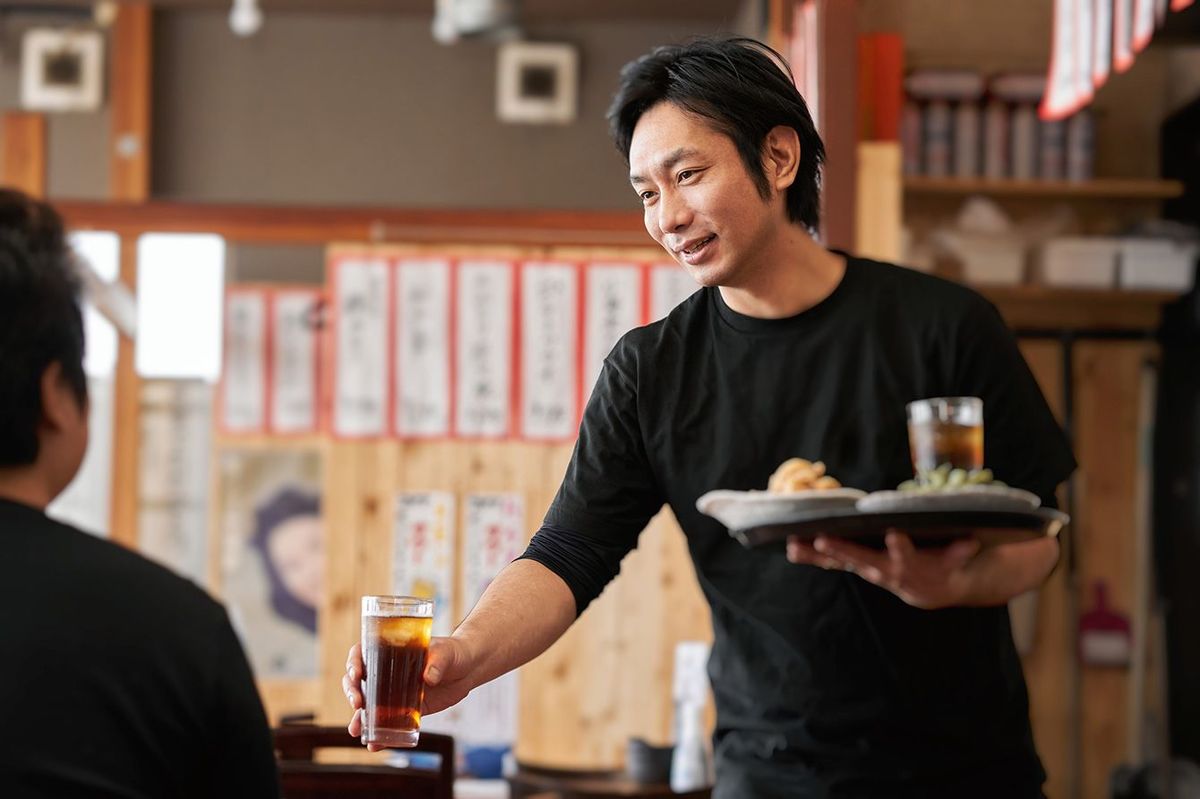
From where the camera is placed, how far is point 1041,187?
18.2 feet

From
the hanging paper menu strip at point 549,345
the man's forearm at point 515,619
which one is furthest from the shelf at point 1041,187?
the man's forearm at point 515,619

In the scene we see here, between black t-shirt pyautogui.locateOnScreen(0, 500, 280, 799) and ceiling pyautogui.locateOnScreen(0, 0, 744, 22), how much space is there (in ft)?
20.7

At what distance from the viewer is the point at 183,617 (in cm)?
124

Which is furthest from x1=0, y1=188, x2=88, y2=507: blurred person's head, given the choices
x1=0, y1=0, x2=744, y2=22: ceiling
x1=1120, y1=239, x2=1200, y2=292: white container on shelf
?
x1=0, y1=0, x2=744, y2=22: ceiling

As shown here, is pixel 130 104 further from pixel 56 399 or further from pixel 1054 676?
pixel 56 399

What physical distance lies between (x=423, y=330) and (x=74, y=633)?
373cm

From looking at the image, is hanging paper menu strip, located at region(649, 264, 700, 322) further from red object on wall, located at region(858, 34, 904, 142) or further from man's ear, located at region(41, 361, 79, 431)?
man's ear, located at region(41, 361, 79, 431)

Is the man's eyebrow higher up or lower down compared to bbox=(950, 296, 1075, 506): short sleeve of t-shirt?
higher up

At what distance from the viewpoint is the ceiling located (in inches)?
285

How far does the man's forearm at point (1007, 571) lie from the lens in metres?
1.54

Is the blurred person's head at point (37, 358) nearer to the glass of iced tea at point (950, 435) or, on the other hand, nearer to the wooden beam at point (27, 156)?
the glass of iced tea at point (950, 435)

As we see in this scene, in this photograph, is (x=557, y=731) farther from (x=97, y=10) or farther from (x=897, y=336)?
(x=97, y=10)

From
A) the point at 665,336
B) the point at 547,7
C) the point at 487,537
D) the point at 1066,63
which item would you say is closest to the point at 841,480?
the point at 665,336

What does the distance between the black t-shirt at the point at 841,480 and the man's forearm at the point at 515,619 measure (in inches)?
1.3
